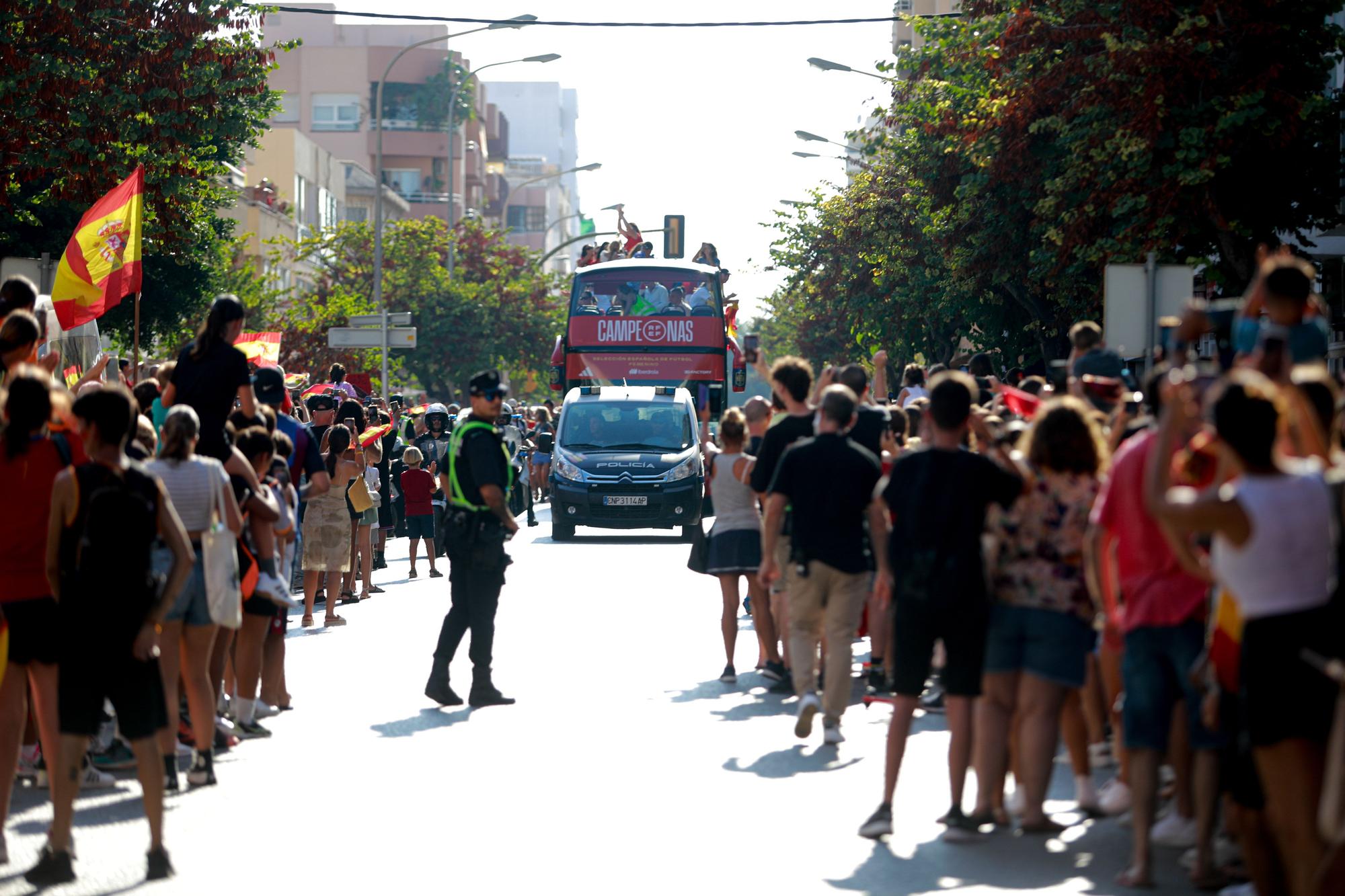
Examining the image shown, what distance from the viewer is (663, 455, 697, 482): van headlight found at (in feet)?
95.5

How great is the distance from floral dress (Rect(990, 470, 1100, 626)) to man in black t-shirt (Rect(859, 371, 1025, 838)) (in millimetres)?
94

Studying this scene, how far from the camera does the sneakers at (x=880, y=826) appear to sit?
336 inches

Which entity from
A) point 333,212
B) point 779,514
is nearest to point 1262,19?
point 779,514

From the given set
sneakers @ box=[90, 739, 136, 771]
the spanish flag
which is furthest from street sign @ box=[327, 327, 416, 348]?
sneakers @ box=[90, 739, 136, 771]

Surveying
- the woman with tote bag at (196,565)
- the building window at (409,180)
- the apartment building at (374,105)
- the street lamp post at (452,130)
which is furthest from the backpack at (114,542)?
the building window at (409,180)

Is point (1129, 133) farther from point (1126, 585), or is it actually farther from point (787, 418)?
point (1126, 585)

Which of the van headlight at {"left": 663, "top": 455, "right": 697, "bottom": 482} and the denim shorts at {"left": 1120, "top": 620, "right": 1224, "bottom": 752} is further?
the van headlight at {"left": 663, "top": 455, "right": 697, "bottom": 482}

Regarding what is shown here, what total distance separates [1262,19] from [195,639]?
52.9ft

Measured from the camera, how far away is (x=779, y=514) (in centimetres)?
1041

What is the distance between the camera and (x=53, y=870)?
756cm

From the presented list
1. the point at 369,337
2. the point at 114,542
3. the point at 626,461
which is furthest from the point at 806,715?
the point at 369,337

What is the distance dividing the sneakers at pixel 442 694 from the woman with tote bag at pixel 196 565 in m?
2.98

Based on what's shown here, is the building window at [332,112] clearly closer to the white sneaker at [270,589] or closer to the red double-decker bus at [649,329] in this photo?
the red double-decker bus at [649,329]

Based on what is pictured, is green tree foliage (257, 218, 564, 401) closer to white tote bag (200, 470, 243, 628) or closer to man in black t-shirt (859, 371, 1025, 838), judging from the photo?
white tote bag (200, 470, 243, 628)
